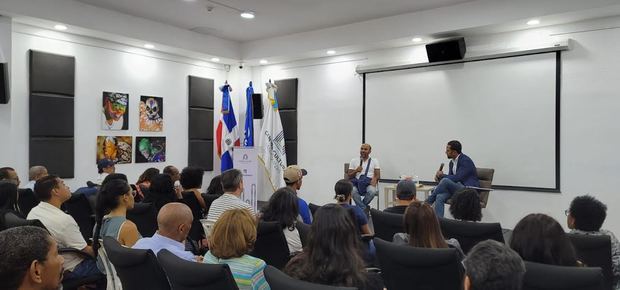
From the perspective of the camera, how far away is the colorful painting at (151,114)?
8.12 metres

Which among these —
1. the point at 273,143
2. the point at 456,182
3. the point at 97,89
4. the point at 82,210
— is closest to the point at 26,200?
the point at 82,210

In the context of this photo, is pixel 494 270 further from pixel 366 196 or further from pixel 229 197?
pixel 366 196

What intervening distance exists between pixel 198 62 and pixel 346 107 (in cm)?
314

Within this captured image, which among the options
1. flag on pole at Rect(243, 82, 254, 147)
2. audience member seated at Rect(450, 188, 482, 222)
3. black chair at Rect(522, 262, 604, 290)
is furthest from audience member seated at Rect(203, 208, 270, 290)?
flag on pole at Rect(243, 82, 254, 147)

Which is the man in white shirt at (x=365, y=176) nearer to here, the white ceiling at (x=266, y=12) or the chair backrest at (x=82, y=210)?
the white ceiling at (x=266, y=12)

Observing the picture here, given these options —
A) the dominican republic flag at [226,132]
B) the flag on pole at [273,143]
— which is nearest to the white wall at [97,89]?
the dominican republic flag at [226,132]

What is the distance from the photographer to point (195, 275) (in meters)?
1.96

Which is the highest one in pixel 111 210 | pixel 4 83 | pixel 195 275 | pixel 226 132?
pixel 4 83

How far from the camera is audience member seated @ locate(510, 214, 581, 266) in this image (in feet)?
7.47

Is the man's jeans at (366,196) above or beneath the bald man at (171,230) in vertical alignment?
beneath

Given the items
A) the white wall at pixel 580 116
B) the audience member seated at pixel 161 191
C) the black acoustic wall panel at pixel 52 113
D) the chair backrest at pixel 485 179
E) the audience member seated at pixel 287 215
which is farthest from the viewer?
the black acoustic wall panel at pixel 52 113

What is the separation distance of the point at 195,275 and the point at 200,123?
7399 millimetres

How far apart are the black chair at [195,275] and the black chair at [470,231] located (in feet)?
6.52

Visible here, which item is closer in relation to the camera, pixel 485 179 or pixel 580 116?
pixel 580 116
